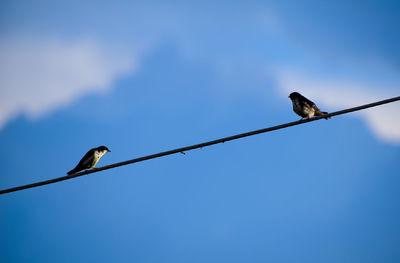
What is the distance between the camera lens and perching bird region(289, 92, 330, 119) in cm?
985

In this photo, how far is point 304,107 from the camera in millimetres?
9859

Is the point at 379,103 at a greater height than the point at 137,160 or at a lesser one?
greater

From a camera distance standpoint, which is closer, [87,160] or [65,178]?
[65,178]

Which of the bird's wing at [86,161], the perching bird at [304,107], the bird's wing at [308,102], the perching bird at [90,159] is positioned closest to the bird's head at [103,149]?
the perching bird at [90,159]

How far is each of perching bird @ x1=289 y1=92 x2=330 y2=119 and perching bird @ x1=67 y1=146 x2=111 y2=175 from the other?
17.8 feet

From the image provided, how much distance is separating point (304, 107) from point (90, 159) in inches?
229

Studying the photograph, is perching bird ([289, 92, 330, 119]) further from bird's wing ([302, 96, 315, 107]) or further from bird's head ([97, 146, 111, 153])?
bird's head ([97, 146, 111, 153])

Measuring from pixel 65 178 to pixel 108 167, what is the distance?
0.68 metres

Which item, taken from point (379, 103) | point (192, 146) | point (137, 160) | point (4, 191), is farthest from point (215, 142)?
point (4, 191)

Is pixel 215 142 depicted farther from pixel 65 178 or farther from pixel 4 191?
pixel 4 191

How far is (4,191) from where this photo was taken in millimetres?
6250

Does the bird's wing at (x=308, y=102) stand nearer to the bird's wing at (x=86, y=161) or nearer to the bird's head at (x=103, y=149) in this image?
the bird's head at (x=103, y=149)

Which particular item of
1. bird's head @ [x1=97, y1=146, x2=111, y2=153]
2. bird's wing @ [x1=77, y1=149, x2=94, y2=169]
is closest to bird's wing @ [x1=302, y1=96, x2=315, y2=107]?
bird's head @ [x1=97, y1=146, x2=111, y2=153]

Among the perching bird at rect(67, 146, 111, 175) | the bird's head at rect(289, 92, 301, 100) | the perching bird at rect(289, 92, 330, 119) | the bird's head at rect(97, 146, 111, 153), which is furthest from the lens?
the bird's head at rect(97, 146, 111, 153)
